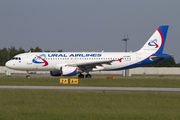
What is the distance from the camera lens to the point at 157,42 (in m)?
51.3

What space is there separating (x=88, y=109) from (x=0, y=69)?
74.5m

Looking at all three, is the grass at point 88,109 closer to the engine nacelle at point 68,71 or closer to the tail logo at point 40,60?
the engine nacelle at point 68,71

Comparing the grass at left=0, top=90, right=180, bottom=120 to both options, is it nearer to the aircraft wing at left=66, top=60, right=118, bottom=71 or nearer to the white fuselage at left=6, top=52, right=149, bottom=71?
the aircraft wing at left=66, top=60, right=118, bottom=71

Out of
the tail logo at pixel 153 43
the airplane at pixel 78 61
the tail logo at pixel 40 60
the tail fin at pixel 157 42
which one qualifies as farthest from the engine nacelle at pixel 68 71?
the tail logo at pixel 153 43

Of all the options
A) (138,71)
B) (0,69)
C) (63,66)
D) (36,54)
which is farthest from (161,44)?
(0,69)

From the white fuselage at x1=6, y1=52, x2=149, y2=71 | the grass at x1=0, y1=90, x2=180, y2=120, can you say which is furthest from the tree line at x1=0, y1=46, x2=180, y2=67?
the grass at x1=0, y1=90, x2=180, y2=120

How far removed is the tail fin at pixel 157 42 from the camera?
2003 inches

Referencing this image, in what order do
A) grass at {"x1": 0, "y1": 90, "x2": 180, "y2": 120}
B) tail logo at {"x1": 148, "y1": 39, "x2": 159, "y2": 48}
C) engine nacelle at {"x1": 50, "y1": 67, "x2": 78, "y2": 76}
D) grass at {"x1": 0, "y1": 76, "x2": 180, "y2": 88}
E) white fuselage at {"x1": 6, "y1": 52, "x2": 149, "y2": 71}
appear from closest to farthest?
grass at {"x1": 0, "y1": 90, "x2": 180, "y2": 120}
grass at {"x1": 0, "y1": 76, "x2": 180, "y2": 88}
engine nacelle at {"x1": 50, "y1": 67, "x2": 78, "y2": 76}
white fuselage at {"x1": 6, "y1": 52, "x2": 149, "y2": 71}
tail logo at {"x1": 148, "y1": 39, "x2": 159, "y2": 48}

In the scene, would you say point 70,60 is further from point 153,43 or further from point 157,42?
point 157,42

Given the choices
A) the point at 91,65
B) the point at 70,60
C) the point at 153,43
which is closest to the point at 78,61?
the point at 70,60

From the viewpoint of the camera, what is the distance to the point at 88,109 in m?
15.7

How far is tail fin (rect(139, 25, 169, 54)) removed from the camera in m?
50.9

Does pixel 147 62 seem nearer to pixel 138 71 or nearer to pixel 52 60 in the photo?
pixel 52 60

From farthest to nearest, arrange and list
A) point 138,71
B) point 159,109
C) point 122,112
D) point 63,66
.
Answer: point 138,71, point 63,66, point 159,109, point 122,112
